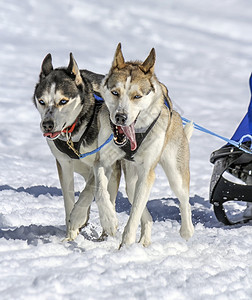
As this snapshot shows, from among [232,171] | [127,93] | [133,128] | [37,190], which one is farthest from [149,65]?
[37,190]

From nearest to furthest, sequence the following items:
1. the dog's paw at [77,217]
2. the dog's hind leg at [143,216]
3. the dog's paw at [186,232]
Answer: the dog's paw at [77,217]
the dog's hind leg at [143,216]
the dog's paw at [186,232]

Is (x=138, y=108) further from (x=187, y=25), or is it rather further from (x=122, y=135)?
(x=187, y=25)

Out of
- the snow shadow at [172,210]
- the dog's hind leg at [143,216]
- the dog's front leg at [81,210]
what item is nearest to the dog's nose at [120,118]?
the dog's front leg at [81,210]

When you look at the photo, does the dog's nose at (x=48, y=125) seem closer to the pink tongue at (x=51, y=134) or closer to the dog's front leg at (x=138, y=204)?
the pink tongue at (x=51, y=134)

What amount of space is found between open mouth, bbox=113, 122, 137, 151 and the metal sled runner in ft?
4.50

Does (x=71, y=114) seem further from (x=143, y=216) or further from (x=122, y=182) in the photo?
(x=122, y=182)

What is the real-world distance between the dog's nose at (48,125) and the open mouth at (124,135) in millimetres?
378

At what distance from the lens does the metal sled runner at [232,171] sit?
14.4 ft

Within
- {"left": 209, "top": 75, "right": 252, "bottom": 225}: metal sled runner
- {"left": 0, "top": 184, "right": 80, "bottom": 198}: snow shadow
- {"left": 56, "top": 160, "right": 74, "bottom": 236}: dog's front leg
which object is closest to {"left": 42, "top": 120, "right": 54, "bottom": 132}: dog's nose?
{"left": 56, "top": 160, "right": 74, "bottom": 236}: dog's front leg

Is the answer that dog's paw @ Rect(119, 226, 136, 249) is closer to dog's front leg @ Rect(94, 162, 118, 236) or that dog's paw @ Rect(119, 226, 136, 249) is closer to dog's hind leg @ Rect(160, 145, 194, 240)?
dog's front leg @ Rect(94, 162, 118, 236)

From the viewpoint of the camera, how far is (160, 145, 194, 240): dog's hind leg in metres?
3.79

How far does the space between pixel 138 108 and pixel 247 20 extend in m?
17.5

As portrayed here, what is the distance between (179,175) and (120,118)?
3.07ft

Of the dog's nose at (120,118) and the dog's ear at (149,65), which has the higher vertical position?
the dog's ear at (149,65)
